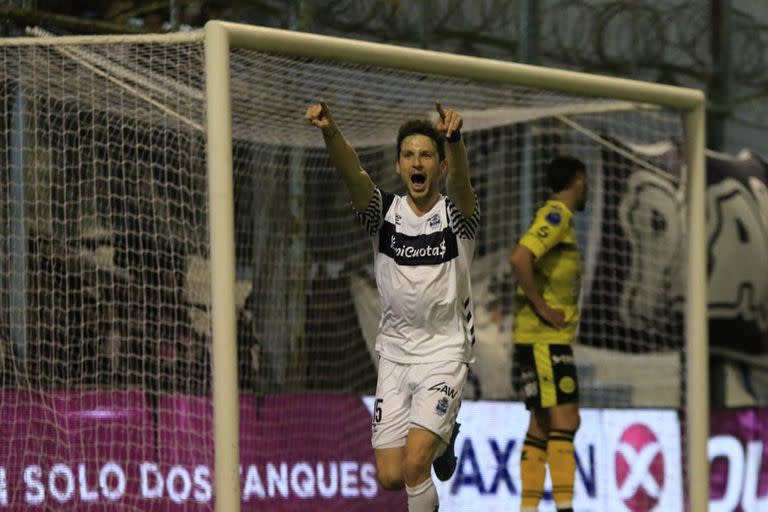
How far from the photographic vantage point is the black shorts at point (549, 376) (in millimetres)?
7594

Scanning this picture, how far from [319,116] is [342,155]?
178 mm

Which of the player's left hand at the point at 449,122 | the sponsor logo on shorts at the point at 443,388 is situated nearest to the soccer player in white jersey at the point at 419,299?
the sponsor logo on shorts at the point at 443,388

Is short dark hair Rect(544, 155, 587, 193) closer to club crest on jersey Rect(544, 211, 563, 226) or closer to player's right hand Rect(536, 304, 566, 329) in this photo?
club crest on jersey Rect(544, 211, 563, 226)

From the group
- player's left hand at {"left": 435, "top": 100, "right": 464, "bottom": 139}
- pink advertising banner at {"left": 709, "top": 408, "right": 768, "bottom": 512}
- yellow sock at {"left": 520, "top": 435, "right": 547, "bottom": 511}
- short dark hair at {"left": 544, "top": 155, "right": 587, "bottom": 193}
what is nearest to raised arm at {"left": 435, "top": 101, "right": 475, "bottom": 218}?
player's left hand at {"left": 435, "top": 100, "right": 464, "bottom": 139}

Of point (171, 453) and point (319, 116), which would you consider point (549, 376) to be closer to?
point (171, 453)

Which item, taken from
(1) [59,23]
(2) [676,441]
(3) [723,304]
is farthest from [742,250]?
(1) [59,23]

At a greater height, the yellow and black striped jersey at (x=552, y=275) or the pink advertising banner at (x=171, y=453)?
the yellow and black striped jersey at (x=552, y=275)

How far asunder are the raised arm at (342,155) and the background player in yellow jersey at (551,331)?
157 cm

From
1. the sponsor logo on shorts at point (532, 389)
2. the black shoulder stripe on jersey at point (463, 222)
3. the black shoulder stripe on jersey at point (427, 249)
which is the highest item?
the black shoulder stripe on jersey at point (463, 222)

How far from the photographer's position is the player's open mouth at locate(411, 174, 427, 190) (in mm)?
6129

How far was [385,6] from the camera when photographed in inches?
392

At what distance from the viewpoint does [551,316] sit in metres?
7.61

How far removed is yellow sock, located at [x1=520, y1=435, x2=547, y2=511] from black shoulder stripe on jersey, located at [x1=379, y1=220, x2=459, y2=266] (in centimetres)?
191

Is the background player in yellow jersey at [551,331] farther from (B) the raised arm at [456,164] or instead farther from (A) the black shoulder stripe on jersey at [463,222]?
(B) the raised arm at [456,164]
